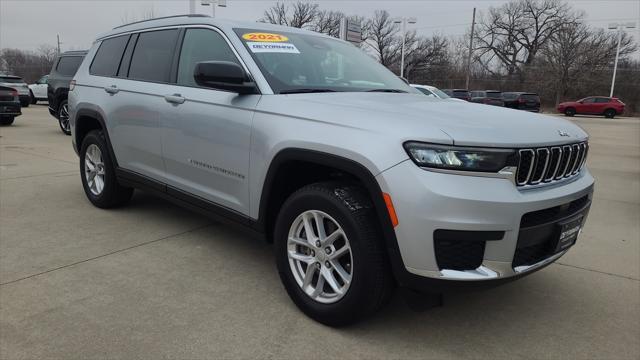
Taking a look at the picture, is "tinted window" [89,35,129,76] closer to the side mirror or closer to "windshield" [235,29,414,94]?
"windshield" [235,29,414,94]

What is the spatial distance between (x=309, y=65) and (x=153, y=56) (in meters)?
1.59

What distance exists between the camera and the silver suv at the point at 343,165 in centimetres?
226

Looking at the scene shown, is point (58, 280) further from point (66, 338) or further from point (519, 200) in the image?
point (519, 200)

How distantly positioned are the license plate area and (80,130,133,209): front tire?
397 cm

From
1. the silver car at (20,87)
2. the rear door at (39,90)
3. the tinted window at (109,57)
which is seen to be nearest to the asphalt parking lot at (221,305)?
the tinted window at (109,57)

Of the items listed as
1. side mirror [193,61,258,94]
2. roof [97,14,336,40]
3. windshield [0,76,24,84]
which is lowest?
windshield [0,76,24,84]

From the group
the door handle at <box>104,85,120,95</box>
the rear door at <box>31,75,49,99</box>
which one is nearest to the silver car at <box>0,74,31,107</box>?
the rear door at <box>31,75,49,99</box>

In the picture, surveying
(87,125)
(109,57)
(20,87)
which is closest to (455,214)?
(109,57)

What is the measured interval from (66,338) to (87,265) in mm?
1066

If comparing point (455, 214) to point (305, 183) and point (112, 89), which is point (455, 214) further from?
point (112, 89)

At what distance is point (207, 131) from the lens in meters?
3.38

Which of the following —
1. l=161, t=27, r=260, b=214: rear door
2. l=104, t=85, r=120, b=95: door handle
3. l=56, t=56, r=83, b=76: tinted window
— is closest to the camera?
l=161, t=27, r=260, b=214: rear door

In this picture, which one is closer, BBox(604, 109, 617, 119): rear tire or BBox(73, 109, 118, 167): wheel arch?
BBox(73, 109, 118, 167): wheel arch

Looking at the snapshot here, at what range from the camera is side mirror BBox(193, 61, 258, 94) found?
292cm
